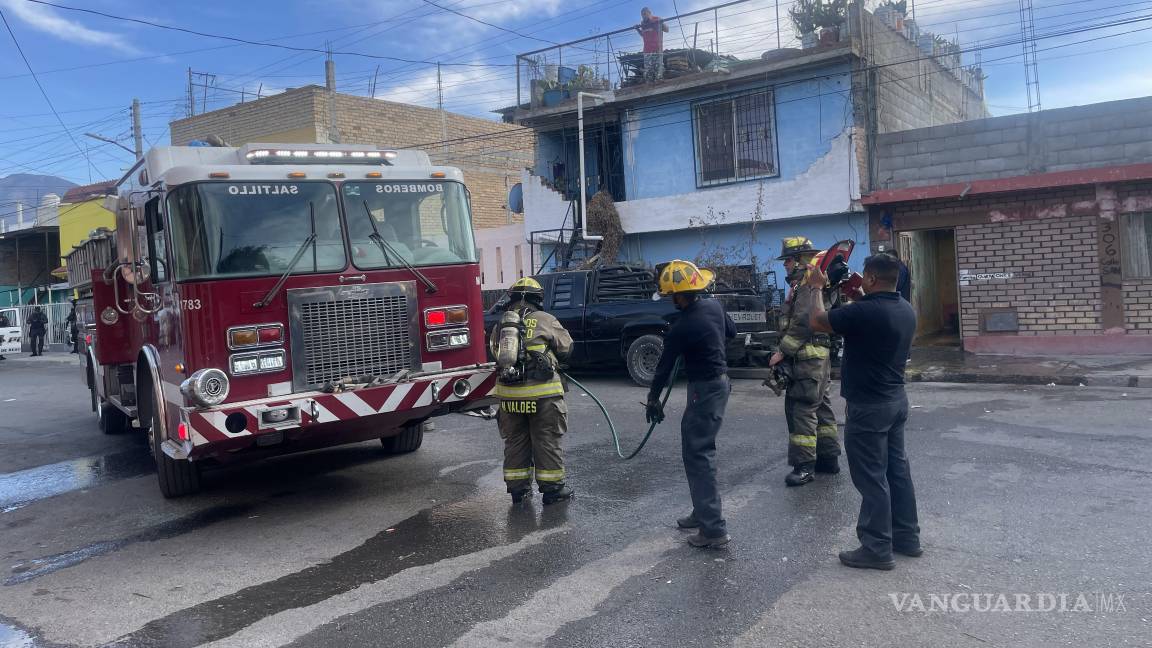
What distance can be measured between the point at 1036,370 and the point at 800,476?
23.4ft

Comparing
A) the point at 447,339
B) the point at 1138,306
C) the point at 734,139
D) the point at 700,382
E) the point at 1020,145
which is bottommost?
the point at 1138,306

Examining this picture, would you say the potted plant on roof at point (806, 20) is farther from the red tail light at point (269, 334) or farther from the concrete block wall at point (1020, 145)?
the red tail light at point (269, 334)

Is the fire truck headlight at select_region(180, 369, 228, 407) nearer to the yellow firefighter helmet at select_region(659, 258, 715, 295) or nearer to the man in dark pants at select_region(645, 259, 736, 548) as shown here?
the man in dark pants at select_region(645, 259, 736, 548)

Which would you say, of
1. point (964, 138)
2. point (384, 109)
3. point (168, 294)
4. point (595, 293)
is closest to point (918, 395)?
point (595, 293)

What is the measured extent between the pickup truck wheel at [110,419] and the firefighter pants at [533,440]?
643cm

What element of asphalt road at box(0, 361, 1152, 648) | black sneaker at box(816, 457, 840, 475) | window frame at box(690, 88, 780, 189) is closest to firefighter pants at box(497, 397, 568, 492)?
asphalt road at box(0, 361, 1152, 648)

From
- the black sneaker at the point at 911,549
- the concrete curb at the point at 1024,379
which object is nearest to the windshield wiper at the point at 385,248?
the black sneaker at the point at 911,549

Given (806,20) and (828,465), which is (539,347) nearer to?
(828,465)

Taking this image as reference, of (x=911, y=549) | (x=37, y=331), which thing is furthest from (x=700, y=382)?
(x=37, y=331)

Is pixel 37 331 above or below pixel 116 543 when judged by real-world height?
above

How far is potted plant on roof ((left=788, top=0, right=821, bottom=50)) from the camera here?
53.2 ft

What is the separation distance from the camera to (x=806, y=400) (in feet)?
21.5

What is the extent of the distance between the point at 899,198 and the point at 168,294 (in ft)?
39.4

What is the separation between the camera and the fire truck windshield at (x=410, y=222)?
256 inches
